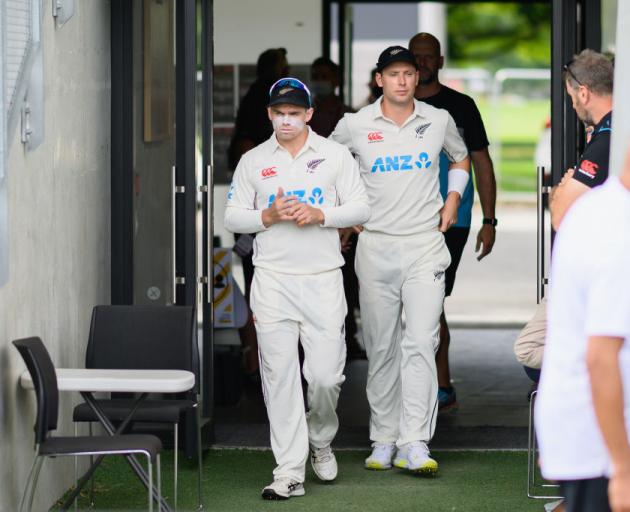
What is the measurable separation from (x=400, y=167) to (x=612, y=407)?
3342 millimetres

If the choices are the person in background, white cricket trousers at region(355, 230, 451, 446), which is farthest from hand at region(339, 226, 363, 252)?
the person in background

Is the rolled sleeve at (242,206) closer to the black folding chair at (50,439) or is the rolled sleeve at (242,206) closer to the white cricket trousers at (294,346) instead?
the white cricket trousers at (294,346)

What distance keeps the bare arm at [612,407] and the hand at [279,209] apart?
2.84 metres

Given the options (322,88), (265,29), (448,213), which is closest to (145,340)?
(448,213)

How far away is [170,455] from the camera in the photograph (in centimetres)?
666

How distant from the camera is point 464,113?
290 inches

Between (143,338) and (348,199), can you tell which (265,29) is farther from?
(143,338)

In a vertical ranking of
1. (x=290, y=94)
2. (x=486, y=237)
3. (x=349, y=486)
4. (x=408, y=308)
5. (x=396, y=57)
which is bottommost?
(x=349, y=486)

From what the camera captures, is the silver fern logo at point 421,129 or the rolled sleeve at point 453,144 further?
the rolled sleeve at point 453,144

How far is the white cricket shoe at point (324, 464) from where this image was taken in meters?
6.09

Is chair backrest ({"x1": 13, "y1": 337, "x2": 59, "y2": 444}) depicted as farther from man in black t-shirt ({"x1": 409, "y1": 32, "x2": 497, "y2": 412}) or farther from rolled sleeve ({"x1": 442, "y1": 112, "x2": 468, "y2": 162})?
man in black t-shirt ({"x1": 409, "y1": 32, "x2": 497, "y2": 412})

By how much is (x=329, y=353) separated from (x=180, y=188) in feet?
3.87

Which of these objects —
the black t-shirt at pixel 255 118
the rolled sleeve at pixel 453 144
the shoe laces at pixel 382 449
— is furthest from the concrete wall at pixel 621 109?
the black t-shirt at pixel 255 118

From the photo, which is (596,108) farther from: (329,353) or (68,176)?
(68,176)
